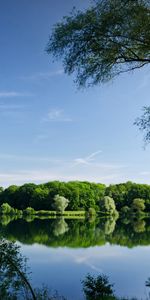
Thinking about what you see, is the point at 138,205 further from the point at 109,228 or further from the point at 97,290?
the point at 97,290

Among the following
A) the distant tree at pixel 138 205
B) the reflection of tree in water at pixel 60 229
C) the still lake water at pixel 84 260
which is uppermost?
the distant tree at pixel 138 205

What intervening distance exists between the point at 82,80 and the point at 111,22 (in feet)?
6.26

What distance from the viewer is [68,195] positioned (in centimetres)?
9662

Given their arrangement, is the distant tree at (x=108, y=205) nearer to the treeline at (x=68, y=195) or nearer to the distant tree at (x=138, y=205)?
the treeline at (x=68, y=195)

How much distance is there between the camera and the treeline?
9406 cm

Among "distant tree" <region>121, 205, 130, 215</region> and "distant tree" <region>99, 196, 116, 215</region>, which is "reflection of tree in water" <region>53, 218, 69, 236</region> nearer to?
"distant tree" <region>99, 196, 116, 215</region>

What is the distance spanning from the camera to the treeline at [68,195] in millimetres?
94062

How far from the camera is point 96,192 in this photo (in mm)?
111875

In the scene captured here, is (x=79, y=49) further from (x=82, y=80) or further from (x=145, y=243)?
Answer: (x=145, y=243)

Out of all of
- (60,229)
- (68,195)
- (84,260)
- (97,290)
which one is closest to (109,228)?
(60,229)

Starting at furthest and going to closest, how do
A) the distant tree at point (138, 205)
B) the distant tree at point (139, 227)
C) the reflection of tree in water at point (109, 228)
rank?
the distant tree at point (138, 205) < the distant tree at point (139, 227) < the reflection of tree in water at point (109, 228)

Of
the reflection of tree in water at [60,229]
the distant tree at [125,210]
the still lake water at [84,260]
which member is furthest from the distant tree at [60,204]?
the still lake water at [84,260]

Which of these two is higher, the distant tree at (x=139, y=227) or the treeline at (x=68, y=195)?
the treeline at (x=68, y=195)

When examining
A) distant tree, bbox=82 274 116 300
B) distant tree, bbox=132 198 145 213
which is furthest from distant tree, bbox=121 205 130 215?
distant tree, bbox=82 274 116 300
